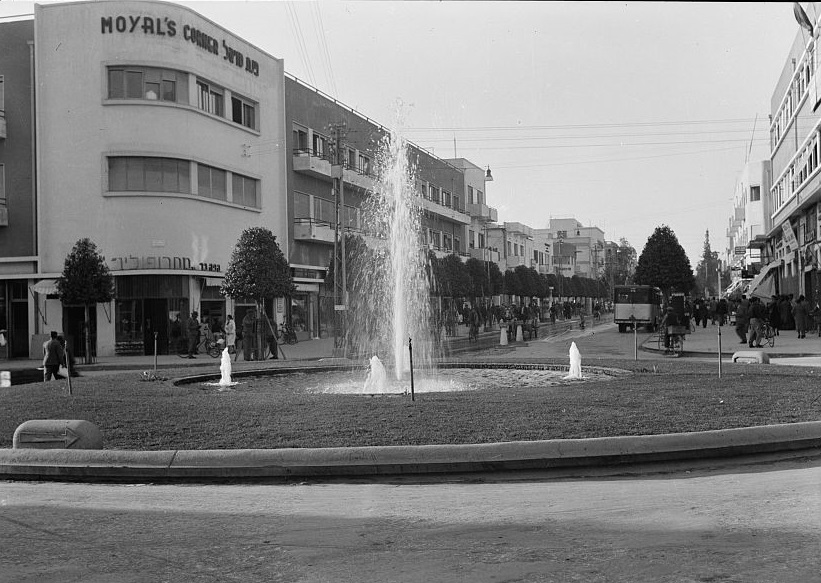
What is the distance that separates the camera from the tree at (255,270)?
32.2 metres

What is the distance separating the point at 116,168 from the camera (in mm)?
35344

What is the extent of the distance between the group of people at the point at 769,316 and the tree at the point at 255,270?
697 inches

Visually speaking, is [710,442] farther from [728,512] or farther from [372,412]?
[372,412]

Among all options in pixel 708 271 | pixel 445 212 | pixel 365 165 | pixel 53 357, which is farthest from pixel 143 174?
pixel 708 271

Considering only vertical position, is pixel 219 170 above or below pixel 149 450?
above

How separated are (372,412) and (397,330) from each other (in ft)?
27.3

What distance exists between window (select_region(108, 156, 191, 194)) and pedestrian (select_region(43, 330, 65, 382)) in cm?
1774

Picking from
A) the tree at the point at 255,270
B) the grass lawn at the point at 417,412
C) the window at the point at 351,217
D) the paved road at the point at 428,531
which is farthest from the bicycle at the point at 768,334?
the window at the point at 351,217

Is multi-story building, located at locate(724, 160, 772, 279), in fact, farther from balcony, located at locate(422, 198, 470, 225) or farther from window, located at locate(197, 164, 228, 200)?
window, located at locate(197, 164, 228, 200)

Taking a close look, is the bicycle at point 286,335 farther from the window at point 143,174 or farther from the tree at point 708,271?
the tree at point 708,271

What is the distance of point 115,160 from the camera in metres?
35.3

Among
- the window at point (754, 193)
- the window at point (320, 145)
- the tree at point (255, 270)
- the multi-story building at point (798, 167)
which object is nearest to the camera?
the tree at point (255, 270)

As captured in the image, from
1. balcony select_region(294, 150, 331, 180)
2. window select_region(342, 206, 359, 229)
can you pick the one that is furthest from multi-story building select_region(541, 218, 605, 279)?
balcony select_region(294, 150, 331, 180)

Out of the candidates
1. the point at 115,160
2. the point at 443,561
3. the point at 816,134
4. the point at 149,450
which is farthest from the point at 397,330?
the point at 816,134
